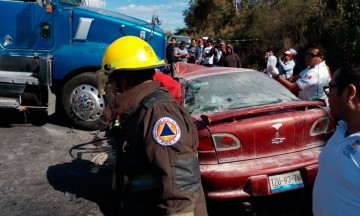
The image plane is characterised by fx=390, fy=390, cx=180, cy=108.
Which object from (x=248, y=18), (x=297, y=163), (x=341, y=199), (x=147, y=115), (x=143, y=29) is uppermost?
(x=248, y=18)

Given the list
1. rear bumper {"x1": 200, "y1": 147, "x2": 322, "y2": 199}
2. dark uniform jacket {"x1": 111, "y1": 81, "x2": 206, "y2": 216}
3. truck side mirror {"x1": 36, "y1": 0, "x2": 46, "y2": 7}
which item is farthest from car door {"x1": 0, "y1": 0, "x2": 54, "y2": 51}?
dark uniform jacket {"x1": 111, "y1": 81, "x2": 206, "y2": 216}

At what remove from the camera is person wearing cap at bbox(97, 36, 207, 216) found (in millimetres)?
1687

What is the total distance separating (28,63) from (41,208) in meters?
3.46

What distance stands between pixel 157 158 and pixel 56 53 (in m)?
5.74

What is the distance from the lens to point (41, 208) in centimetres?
414

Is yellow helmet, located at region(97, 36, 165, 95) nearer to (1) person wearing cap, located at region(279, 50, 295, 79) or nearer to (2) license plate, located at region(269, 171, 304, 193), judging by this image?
(2) license plate, located at region(269, 171, 304, 193)

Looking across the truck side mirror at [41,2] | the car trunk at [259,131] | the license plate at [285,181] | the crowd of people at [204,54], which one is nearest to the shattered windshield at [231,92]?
the car trunk at [259,131]

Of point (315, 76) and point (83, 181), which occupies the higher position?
point (315, 76)

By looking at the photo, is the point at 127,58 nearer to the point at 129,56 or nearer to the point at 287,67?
the point at 129,56

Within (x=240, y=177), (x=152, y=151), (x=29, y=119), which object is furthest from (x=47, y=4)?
(x=152, y=151)

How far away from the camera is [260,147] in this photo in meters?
3.79

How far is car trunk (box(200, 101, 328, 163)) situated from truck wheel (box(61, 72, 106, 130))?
343 cm

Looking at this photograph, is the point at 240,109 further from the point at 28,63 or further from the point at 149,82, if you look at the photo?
the point at 28,63

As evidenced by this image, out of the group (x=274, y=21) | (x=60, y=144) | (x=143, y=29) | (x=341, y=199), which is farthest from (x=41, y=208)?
(x=274, y=21)
